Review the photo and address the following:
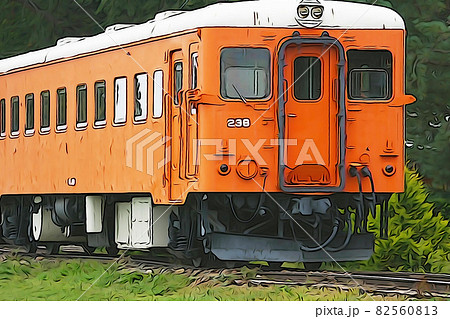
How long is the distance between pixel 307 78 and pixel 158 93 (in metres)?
2.06

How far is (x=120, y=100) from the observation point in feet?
64.7

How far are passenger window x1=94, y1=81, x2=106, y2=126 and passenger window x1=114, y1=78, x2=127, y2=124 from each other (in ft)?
1.27

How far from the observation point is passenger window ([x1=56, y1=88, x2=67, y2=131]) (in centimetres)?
2159

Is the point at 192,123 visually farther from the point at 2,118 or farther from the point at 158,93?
the point at 2,118

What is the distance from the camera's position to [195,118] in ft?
58.0

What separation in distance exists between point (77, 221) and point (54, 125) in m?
1.47

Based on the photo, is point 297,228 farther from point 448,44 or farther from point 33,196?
point 448,44

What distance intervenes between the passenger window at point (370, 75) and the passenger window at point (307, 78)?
45cm

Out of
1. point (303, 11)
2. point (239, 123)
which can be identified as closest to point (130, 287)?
point (239, 123)

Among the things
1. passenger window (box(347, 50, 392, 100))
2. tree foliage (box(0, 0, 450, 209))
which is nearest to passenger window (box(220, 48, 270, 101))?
passenger window (box(347, 50, 392, 100))

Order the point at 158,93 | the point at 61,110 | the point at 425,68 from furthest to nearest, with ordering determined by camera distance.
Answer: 1. the point at 425,68
2. the point at 61,110
3. the point at 158,93

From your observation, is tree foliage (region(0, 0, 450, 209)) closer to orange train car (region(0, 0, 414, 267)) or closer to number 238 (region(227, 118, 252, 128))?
orange train car (region(0, 0, 414, 267))

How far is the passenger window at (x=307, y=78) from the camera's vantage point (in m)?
17.7
